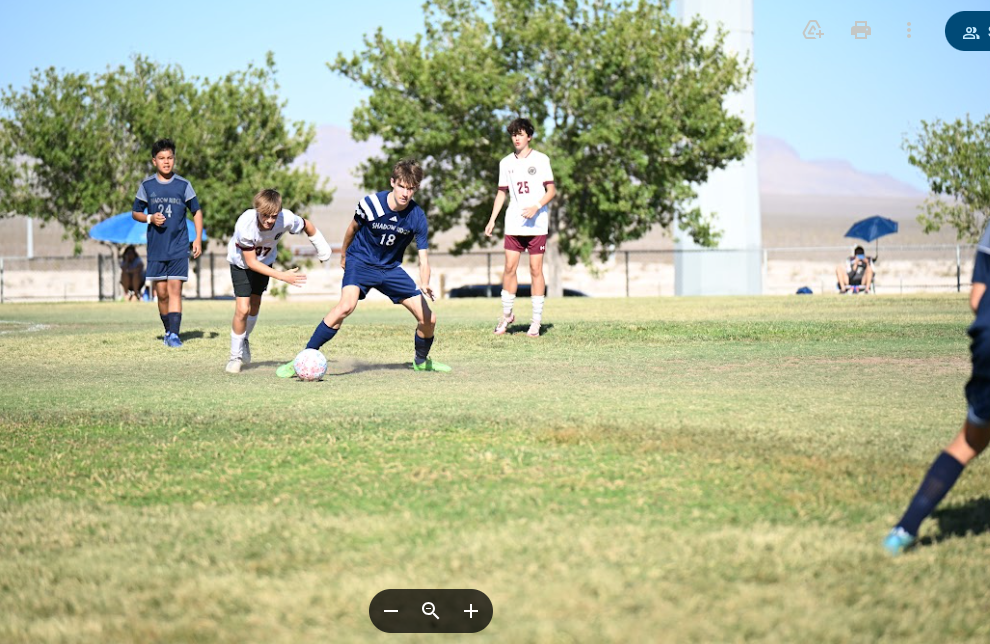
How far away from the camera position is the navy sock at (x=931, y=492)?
405 cm

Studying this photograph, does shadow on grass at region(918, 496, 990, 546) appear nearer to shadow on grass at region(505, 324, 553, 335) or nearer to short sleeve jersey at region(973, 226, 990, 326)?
short sleeve jersey at region(973, 226, 990, 326)

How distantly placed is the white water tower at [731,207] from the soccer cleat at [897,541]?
3710 cm

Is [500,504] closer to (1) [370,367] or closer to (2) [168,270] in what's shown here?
(1) [370,367]

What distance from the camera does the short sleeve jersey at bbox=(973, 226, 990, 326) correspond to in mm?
4055

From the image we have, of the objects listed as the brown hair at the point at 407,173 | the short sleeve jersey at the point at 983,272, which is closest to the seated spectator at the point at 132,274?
the brown hair at the point at 407,173

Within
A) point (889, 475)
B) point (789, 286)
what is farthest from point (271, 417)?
point (789, 286)

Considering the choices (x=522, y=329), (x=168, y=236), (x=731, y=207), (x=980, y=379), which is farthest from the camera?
(x=731, y=207)

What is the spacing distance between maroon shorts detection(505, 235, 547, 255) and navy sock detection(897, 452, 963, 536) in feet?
31.1

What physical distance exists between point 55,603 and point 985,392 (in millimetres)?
3002

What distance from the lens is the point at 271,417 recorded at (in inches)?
291

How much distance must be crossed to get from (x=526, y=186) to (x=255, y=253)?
4025 millimetres

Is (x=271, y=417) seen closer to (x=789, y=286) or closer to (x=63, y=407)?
(x=63, y=407)

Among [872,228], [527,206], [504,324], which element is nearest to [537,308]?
[504,324]

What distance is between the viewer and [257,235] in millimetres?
10320
